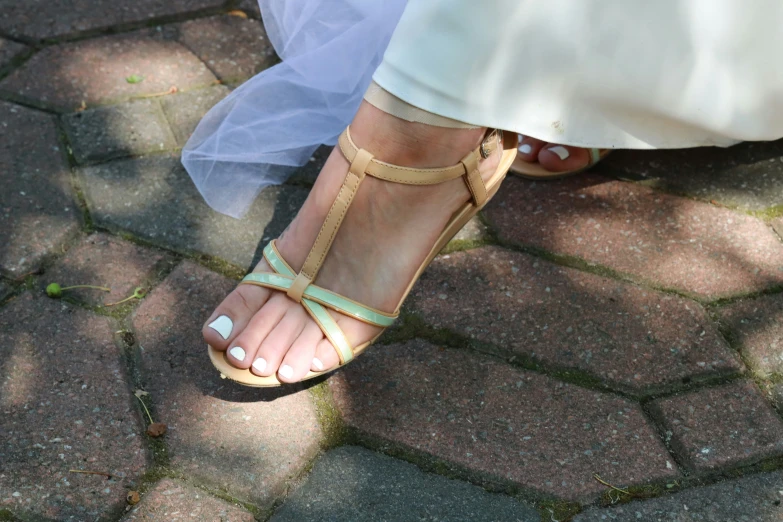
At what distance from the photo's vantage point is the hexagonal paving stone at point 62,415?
128 cm

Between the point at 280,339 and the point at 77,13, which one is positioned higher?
the point at 280,339

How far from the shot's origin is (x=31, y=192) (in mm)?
1780

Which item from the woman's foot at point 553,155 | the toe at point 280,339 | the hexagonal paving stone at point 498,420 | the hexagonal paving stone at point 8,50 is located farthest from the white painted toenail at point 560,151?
the hexagonal paving stone at point 8,50

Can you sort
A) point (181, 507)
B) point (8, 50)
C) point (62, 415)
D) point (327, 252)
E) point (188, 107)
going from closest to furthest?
point (181, 507), point (62, 415), point (327, 252), point (188, 107), point (8, 50)

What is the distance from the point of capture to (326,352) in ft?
4.68

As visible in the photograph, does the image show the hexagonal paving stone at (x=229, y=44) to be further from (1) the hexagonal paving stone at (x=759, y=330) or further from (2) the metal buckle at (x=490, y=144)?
(1) the hexagonal paving stone at (x=759, y=330)

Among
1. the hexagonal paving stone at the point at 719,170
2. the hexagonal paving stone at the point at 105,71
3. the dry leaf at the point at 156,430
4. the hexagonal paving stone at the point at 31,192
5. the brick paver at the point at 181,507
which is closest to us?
the brick paver at the point at 181,507

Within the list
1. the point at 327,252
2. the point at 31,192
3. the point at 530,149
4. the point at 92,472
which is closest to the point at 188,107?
the point at 31,192

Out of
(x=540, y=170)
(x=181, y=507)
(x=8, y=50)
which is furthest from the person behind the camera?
(x=8, y=50)

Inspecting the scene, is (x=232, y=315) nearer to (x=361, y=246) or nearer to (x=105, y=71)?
(x=361, y=246)

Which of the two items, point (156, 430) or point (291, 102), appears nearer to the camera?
point (156, 430)

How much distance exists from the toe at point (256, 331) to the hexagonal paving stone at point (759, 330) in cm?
90

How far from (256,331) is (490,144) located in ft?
1.84

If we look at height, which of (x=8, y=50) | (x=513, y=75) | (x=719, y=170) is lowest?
(x=8, y=50)
